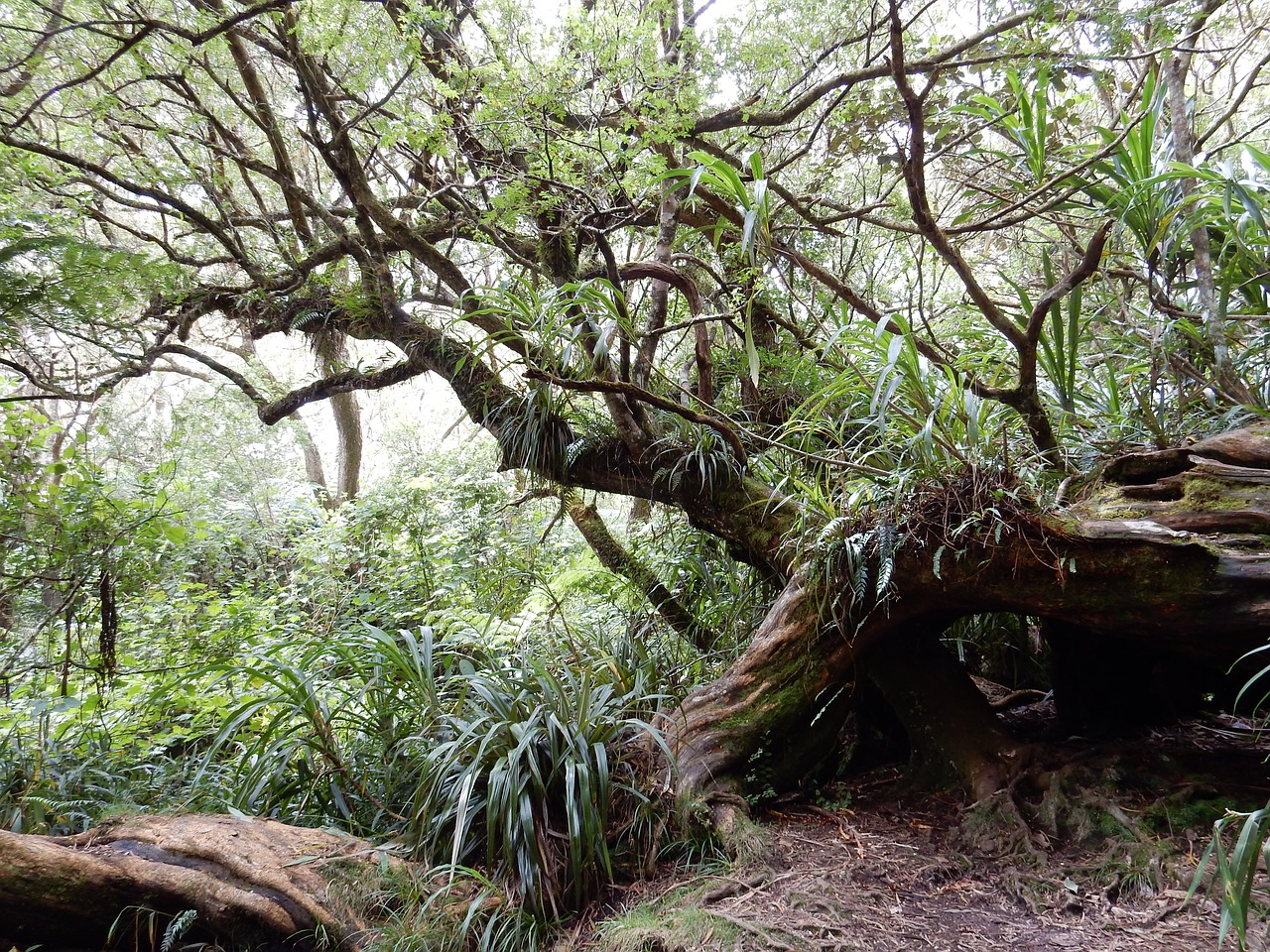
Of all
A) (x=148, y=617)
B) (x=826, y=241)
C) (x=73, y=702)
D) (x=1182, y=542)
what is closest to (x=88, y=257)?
(x=73, y=702)

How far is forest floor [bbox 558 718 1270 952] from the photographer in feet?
5.94

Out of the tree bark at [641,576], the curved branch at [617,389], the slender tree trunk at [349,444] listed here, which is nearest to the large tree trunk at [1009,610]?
the curved branch at [617,389]

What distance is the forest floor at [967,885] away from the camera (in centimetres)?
181

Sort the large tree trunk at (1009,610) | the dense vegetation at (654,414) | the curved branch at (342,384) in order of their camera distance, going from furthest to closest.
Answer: the curved branch at (342,384), the dense vegetation at (654,414), the large tree trunk at (1009,610)

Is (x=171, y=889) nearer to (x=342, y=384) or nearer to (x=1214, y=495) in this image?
(x=342, y=384)

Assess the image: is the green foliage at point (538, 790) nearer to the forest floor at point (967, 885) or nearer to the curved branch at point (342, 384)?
the forest floor at point (967, 885)

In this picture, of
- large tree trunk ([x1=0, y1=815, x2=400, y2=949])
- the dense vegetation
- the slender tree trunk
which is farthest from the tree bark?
the slender tree trunk

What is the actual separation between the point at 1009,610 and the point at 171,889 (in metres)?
2.92

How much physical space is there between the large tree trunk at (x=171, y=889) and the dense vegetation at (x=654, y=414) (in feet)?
1.19

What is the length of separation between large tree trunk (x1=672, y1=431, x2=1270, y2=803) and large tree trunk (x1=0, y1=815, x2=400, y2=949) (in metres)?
1.28

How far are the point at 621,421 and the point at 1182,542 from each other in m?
2.31

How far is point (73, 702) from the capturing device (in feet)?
10.2

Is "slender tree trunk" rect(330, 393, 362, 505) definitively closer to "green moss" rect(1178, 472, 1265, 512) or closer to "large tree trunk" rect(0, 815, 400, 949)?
"large tree trunk" rect(0, 815, 400, 949)

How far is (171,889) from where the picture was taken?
192cm
